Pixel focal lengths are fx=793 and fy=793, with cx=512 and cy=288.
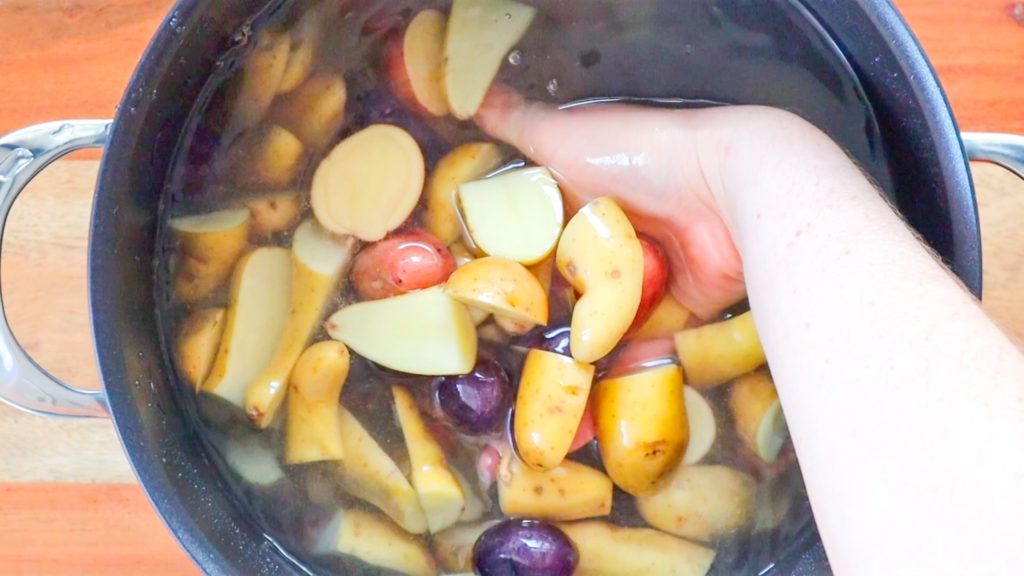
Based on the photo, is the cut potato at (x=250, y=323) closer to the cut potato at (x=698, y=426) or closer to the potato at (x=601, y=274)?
the potato at (x=601, y=274)

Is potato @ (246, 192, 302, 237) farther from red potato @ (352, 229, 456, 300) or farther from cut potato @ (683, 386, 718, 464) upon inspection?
cut potato @ (683, 386, 718, 464)

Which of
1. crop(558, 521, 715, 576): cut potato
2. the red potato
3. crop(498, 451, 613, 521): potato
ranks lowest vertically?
crop(558, 521, 715, 576): cut potato

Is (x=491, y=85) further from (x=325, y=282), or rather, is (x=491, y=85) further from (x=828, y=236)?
(x=828, y=236)

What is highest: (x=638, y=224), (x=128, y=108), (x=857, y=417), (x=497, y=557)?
(x=128, y=108)

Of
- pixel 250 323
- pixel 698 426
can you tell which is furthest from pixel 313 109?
pixel 698 426

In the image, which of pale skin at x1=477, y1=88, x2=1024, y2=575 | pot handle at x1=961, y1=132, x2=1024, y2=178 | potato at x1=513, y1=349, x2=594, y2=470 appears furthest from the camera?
potato at x1=513, y1=349, x2=594, y2=470

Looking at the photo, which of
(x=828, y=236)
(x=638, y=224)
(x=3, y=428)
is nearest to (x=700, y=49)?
(x=638, y=224)

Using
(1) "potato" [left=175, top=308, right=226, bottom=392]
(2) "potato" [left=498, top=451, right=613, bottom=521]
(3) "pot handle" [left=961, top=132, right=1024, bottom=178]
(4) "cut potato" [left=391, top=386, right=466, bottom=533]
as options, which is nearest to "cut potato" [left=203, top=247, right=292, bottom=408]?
(1) "potato" [left=175, top=308, right=226, bottom=392]

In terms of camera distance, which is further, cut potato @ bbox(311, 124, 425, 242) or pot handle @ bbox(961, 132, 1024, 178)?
cut potato @ bbox(311, 124, 425, 242)
